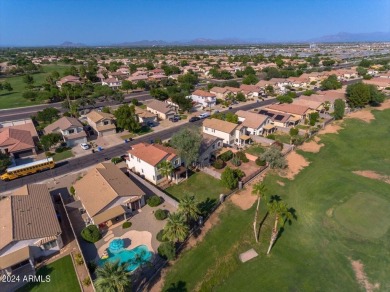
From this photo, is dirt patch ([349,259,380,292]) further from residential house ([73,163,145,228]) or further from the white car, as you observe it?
the white car

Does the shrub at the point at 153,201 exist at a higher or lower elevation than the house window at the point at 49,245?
lower

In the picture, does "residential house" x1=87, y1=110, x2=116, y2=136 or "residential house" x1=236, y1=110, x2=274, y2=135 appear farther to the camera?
"residential house" x1=87, y1=110, x2=116, y2=136

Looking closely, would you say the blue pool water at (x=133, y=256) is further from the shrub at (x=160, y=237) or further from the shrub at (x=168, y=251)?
the shrub at (x=160, y=237)

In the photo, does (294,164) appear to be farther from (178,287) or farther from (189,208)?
(178,287)

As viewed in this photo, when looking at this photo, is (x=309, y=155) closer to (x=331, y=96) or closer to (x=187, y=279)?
(x=187, y=279)

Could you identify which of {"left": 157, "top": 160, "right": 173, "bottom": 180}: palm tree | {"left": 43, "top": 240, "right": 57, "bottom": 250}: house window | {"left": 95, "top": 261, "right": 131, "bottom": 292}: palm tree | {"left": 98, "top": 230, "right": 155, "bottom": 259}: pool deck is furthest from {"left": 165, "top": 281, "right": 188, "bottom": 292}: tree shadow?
{"left": 157, "top": 160, "right": 173, "bottom": 180}: palm tree

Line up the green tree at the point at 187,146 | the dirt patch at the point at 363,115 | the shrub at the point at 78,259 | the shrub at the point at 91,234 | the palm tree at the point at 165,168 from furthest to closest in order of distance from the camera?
the dirt patch at the point at 363,115
the green tree at the point at 187,146
the palm tree at the point at 165,168
the shrub at the point at 91,234
the shrub at the point at 78,259

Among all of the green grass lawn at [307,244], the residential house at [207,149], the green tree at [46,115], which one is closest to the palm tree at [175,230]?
the green grass lawn at [307,244]
